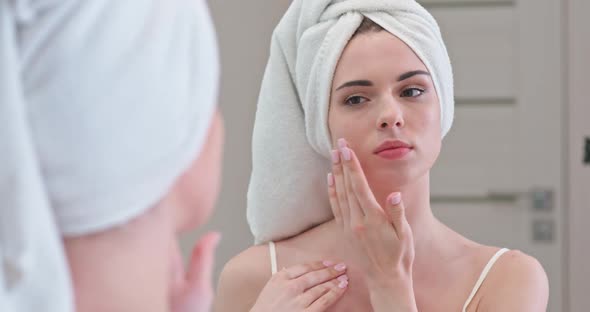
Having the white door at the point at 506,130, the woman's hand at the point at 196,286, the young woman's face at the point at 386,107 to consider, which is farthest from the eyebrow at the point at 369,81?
the white door at the point at 506,130

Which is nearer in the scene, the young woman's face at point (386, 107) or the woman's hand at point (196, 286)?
the woman's hand at point (196, 286)

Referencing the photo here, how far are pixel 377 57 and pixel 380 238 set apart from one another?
24cm

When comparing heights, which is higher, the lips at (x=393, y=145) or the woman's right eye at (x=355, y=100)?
the woman's right eye at (x=355, y=100)

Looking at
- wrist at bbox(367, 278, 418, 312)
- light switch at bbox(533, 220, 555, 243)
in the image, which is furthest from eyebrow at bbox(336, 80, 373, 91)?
light switch at bbox(533, 220, 555, 243)

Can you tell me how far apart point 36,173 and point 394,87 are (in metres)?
0.76

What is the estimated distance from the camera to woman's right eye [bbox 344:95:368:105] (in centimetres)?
129

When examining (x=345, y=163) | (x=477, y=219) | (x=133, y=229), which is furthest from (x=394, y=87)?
(x=477, y=219)

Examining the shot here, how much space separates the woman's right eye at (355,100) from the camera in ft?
4.22

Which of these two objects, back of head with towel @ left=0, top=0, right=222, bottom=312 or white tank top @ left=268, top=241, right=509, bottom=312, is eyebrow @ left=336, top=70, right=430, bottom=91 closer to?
white tank top @ left=268, top=241, right=509, bottom=312

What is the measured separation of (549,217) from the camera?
8.54 ft

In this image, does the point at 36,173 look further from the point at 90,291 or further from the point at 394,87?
the point at 394,87

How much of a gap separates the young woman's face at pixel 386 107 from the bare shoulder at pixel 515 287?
7.3 inches

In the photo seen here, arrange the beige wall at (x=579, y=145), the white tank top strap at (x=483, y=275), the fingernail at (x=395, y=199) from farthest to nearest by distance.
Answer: the beige wall at (x=579, y=145)
the white tank top strap at (x=483, y=275)
the fingernail at (x=395, y=199)

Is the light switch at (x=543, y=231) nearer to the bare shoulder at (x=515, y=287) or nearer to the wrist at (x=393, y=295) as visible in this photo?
the bare shoulder at (x=515, y=287)
